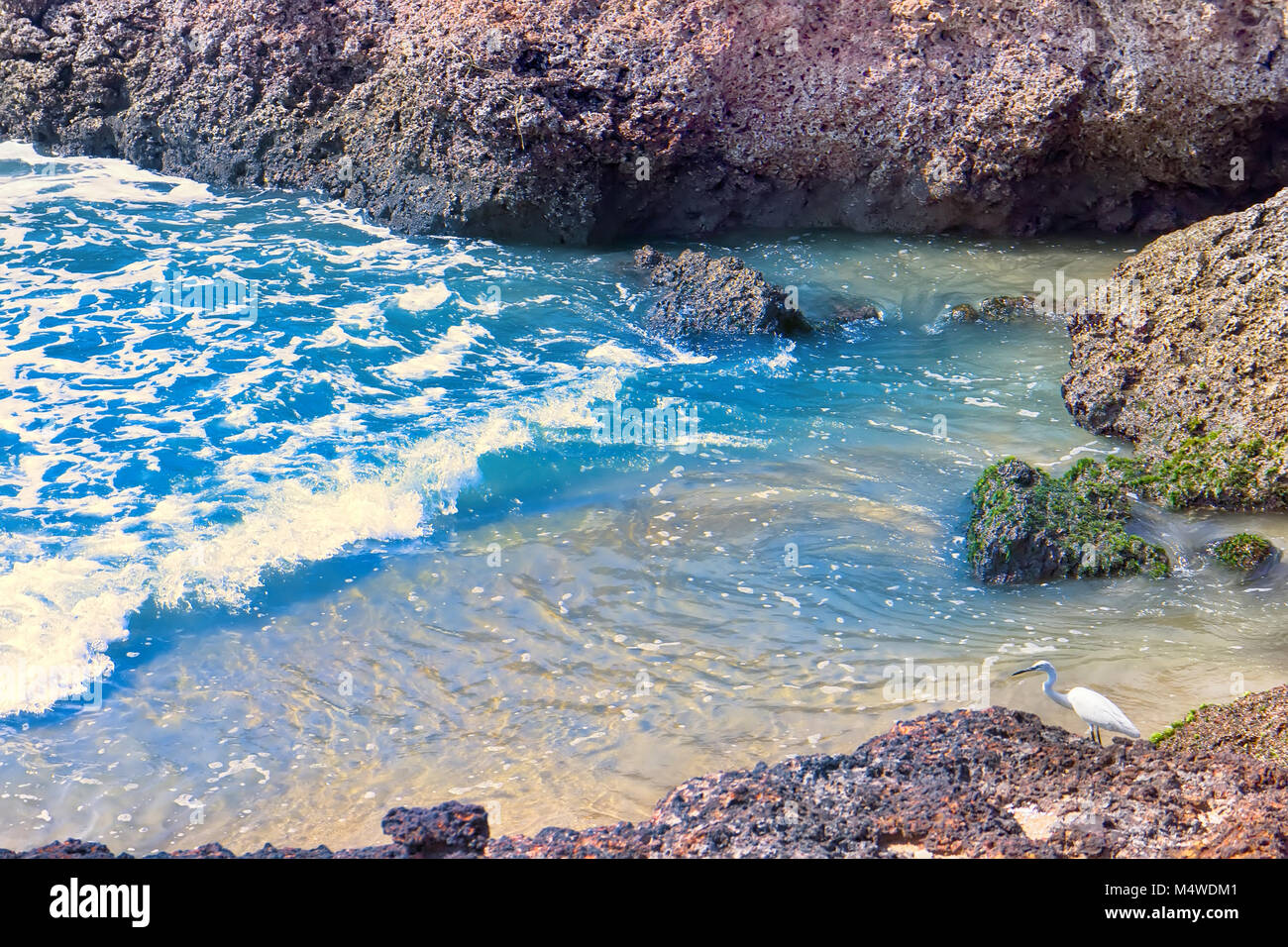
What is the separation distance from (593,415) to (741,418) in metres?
1.15

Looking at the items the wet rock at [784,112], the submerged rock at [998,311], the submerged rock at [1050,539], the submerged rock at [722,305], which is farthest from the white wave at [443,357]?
the submerged rock at [1050,539]

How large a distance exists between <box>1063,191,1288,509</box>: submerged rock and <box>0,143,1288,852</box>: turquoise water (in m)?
0.33

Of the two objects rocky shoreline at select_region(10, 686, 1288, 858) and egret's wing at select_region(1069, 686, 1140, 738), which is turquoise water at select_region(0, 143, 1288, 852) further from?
rocky shoreline at select_region(10, 686, 1288, 858)

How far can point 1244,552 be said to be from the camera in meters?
5.76

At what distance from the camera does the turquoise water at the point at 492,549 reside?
4672 millimetres

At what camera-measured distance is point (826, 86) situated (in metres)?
10.9

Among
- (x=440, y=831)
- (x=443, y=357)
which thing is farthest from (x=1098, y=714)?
(x=443, y=357)

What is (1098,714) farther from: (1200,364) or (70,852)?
(1200,364)

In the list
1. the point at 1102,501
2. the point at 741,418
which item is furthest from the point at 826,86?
the point at 1102,501

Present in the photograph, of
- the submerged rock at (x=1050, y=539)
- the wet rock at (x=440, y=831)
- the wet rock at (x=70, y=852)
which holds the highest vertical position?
the submerged rock at (x=1050, y=539)

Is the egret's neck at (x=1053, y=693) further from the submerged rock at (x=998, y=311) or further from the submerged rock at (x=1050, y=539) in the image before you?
the submerged rock at (x=998, y=311)

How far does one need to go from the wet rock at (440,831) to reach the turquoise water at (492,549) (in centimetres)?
83

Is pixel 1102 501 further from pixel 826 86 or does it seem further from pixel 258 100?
pixel 258 100

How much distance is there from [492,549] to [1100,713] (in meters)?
3.53
